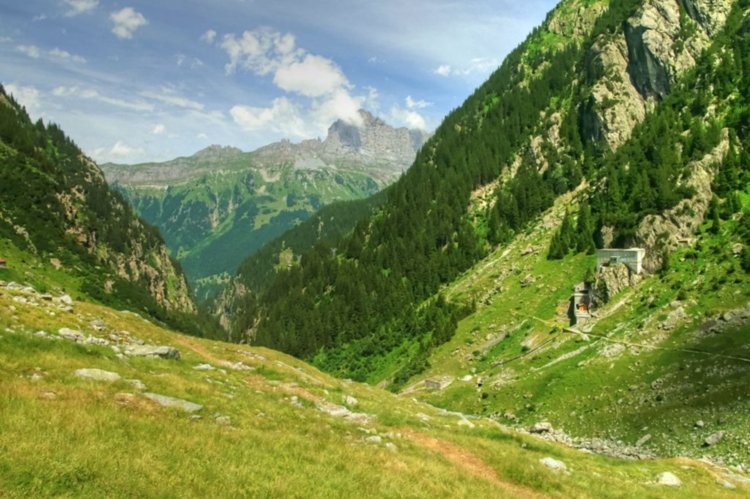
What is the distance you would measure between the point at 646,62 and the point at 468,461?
146m

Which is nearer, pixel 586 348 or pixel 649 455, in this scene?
pixel 649 455

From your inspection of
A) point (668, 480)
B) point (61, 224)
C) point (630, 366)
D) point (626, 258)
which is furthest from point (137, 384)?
point (61, 224)

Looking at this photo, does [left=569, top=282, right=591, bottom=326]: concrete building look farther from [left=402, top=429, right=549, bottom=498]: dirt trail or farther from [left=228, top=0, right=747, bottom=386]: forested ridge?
[left=402, top=429, right=549, bottom=498]: dirt trail

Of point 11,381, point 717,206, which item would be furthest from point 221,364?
point 717,206

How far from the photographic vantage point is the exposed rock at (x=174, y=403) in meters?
17.3

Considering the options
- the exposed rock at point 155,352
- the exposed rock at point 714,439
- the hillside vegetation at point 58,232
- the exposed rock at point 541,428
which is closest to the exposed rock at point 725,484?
the exposed rock at point 714,439

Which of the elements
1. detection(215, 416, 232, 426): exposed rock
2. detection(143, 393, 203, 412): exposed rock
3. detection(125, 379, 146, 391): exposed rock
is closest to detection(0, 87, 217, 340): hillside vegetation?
detection(125, 379, 146, 391): exposed rock

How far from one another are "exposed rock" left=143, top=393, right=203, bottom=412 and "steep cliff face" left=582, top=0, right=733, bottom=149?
13515 centimetres

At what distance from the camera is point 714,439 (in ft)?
116

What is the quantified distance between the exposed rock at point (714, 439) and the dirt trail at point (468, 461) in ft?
85.1

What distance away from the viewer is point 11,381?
1459 cm

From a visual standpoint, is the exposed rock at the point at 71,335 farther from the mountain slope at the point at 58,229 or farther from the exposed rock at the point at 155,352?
the mountain slope at the point at 58,229

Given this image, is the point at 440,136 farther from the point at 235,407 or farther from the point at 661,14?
the point at 235,407

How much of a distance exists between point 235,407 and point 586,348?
53874 millimetres
